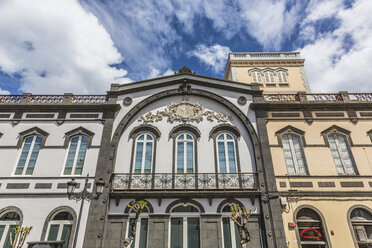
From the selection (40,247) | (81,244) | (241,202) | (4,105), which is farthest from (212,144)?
(4,105)

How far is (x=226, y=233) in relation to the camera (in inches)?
396

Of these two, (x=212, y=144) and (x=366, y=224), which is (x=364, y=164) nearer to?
(x=366, y=224)

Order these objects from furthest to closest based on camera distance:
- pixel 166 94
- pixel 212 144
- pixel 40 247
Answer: pixel 166 94
pixel 212 144
pixel 40 247

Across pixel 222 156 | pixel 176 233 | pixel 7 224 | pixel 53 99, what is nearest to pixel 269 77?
pixel 222 156

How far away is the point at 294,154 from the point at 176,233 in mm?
6984

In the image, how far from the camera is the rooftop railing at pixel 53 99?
13094mm

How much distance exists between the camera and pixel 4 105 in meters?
12.7

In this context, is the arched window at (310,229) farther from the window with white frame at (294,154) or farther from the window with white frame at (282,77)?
the window with white frame at (282,77)

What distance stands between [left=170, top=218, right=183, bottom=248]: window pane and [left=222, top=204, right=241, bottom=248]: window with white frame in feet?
6.22

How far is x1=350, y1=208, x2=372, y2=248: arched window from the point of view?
32.0 ft

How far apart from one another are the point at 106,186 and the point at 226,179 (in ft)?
18.6

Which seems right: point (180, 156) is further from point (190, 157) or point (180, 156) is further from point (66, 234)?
point (66, 234)

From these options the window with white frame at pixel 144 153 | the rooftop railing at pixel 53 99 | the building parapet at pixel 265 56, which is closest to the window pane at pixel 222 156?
the window with white frame at pixel 144 153

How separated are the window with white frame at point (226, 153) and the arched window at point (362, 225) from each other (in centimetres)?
559
